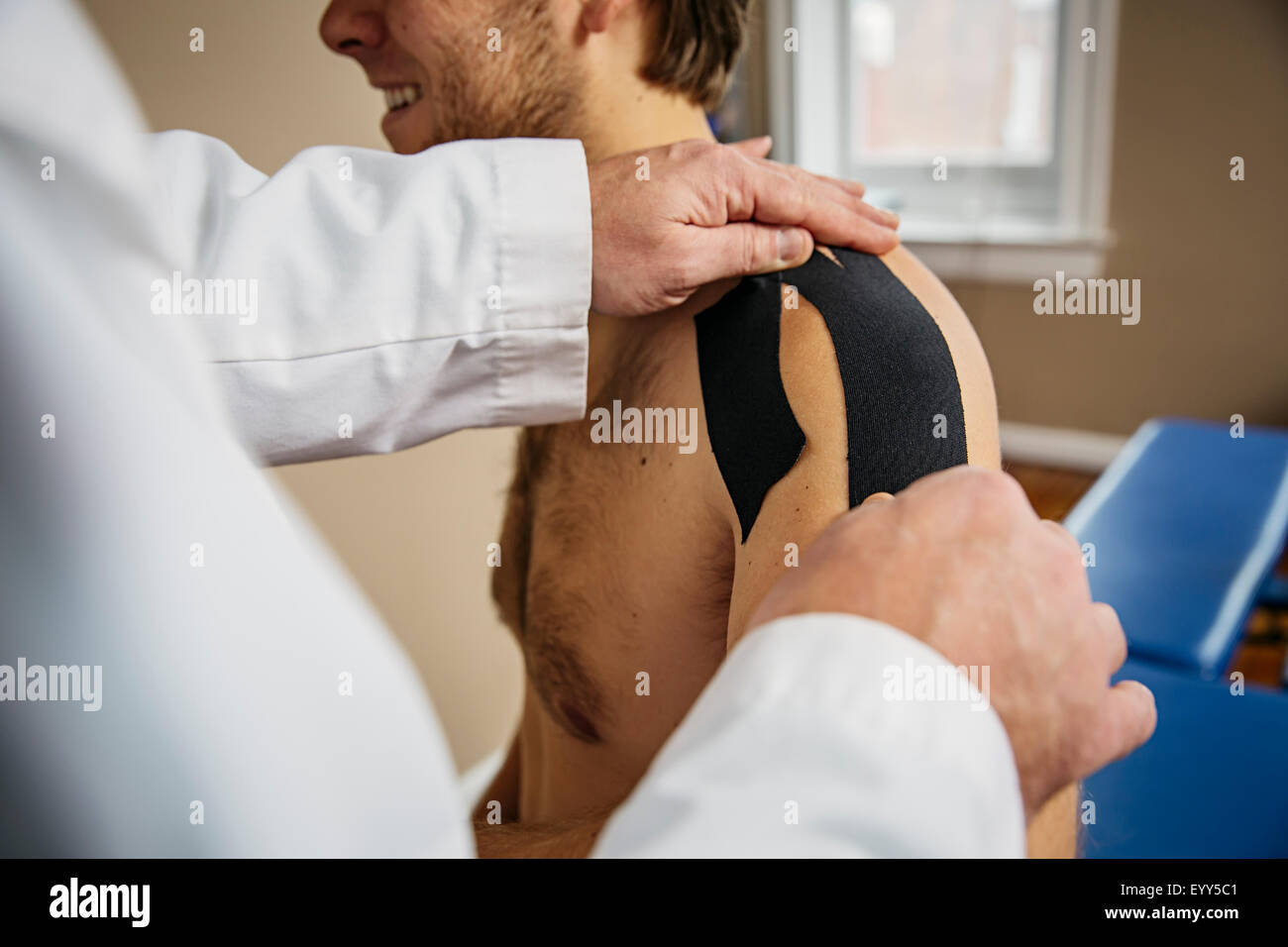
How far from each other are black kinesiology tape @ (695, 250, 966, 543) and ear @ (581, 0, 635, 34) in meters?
0.32

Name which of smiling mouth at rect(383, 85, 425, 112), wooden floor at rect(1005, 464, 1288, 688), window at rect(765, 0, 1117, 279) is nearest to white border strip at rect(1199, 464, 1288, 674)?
wooden floor at rect(1005, 464, 1288, 688)

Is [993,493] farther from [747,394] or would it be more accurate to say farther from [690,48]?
[690,48]

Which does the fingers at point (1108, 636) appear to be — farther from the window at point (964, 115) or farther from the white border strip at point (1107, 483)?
the window at point (964, 115)

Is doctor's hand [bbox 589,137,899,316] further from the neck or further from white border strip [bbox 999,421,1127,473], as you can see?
white border strip [bbox 999,421,1127,473]

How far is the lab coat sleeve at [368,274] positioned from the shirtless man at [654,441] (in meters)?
0.11

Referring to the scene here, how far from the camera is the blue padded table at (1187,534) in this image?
1.45 meters

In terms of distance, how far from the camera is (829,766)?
0.37 m

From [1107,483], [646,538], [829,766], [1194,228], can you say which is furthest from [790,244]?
[1194,228]

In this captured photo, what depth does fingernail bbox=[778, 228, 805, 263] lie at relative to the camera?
0.79 metres

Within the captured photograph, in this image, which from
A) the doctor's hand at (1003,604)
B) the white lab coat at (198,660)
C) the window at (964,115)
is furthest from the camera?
the window at (964,115)

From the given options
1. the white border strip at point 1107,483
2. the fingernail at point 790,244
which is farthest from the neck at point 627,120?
the white border strip at point 1107,483

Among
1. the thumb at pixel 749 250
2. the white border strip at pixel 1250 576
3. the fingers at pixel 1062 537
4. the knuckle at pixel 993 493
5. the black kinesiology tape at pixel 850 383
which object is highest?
the thumb at pixel 749 250

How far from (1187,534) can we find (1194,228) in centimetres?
185
